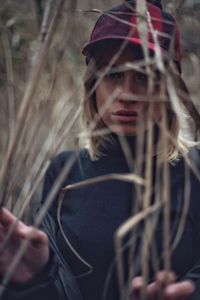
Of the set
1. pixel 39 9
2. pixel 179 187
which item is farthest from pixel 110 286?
pixel 39 9

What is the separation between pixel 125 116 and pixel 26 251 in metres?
0.35

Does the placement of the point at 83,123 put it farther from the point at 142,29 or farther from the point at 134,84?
the point at 142,29

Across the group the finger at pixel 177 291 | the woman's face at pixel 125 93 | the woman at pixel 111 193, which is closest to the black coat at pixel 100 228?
the woman at pixel 111 193

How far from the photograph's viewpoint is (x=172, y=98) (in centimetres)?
74

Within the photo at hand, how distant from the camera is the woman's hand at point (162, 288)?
2.49ft

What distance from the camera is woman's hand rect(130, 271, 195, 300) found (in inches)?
29.9

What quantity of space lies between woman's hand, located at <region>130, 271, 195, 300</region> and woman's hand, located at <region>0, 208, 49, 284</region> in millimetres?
143

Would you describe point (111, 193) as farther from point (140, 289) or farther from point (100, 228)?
point (140, 289)

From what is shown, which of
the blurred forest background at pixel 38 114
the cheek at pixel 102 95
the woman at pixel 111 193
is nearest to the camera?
the blurred forest background at pixel 38 114

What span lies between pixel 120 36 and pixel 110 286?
45cm

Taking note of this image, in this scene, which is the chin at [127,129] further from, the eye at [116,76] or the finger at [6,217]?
the finger at [6,217]

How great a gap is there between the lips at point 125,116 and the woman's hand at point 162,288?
40 cm

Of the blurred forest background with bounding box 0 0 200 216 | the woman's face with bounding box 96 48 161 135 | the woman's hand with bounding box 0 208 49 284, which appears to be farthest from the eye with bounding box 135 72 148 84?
the woman's hand with bounding box 0 208 49 284

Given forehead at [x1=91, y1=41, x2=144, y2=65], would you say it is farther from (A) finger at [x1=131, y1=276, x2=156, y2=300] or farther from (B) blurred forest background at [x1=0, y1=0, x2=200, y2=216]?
(A) finger at [x1=131, y1=276, x2=156, y2=300]
